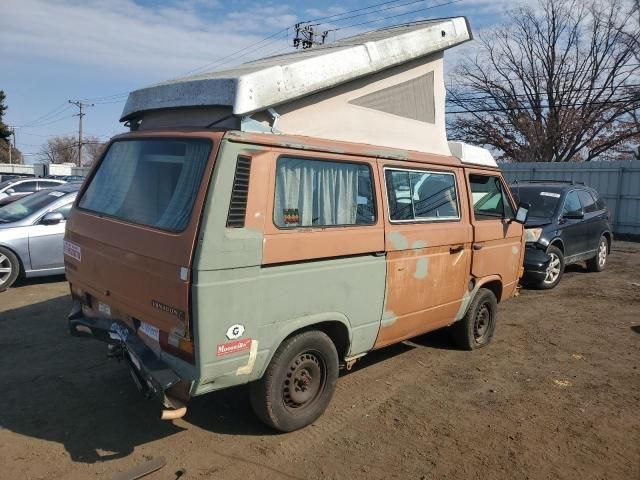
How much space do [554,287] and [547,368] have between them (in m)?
4.37

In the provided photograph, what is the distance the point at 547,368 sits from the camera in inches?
207

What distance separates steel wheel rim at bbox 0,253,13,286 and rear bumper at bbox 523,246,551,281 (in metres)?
8.13

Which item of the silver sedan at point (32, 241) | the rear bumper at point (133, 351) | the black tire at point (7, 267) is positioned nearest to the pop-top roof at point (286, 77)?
the rear bumper at point (133, 351)

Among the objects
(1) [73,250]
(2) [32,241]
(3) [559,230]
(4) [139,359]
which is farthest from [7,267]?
(3) [559,230]

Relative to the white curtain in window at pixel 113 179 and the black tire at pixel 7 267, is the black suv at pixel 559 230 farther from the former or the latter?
the black tire at pixel 7 267

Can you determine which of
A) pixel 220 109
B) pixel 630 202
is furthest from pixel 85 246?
pixel 630 202

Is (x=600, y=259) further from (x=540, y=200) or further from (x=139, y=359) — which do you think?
(x=139, y=359)

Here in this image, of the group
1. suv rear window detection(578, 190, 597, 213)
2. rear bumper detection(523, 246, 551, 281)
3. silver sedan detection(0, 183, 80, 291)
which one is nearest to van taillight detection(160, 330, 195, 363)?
silver sedan detection(0, 183, 80, 291)

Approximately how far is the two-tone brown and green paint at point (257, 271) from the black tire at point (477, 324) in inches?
34.4

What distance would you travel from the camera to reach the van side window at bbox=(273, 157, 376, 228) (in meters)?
3.46

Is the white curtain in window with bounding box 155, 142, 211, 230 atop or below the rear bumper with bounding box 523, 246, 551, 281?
atop

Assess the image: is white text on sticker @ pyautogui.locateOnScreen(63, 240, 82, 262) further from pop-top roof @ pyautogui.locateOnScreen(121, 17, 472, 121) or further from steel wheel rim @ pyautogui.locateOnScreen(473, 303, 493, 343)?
steel wheel rim @ pyautogui.locateOnScreen(473, 303, 493, 343)

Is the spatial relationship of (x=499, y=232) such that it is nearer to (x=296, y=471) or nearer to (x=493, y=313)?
(x=493, y=313)

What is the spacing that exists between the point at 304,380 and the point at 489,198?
310cm
